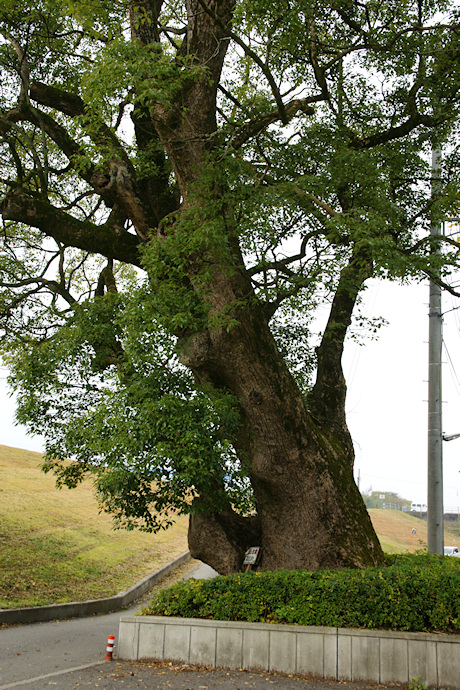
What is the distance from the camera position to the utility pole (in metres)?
11.0

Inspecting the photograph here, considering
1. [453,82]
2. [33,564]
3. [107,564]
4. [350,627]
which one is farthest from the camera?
[107,564]

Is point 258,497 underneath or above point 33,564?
above

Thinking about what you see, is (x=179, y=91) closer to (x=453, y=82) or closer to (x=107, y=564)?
(x=453, y=82)

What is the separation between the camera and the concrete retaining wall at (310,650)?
22.1 feet

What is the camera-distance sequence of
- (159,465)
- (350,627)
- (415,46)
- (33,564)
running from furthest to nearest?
(33,564)
(415,46)
(159,465)
(350,627)

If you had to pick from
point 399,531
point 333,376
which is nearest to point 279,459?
point 333,376

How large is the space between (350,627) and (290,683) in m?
1.07

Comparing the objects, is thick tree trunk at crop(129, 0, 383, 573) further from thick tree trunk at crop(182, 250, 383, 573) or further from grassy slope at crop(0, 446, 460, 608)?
grassy slope at crop(0, 446, 460, 608)

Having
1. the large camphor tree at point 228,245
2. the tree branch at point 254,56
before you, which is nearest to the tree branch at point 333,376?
the large camphor tree at point 228,245

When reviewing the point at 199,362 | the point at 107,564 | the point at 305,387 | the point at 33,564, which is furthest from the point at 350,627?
the point at 107,564

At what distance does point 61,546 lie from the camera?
17.9 meters

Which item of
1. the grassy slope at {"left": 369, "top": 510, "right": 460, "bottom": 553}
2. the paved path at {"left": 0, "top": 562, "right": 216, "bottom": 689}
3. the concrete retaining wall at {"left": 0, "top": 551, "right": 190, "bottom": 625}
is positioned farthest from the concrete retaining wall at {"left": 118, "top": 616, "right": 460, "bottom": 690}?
the grassy slope at {"left": 369, "top": 510, "right": 460, "bottom": 553}

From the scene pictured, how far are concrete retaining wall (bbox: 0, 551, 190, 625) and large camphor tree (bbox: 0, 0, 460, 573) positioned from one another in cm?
253

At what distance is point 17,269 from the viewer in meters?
14.0
